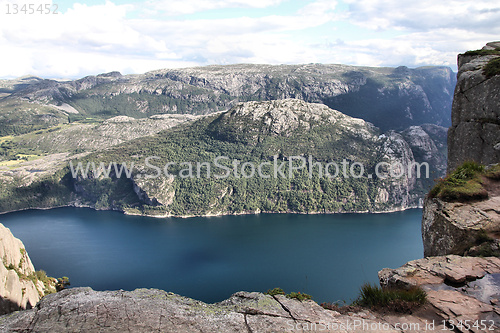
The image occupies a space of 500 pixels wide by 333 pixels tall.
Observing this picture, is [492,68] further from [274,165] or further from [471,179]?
[274,165]

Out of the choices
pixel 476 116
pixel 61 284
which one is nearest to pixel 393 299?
pixel 476 116

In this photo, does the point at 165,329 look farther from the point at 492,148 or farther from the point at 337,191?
the point at 337,191

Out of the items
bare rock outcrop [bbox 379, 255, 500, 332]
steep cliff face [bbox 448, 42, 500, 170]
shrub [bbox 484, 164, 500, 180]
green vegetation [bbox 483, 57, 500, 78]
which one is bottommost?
bare rock outcrop [bbox 379, 255, 500, 332]

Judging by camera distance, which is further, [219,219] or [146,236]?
[219,219]

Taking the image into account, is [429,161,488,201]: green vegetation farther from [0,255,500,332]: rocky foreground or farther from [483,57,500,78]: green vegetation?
[483,57,500,78]: green vegetation

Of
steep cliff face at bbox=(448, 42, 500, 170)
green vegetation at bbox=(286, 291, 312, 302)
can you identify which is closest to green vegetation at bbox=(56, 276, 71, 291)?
green vegetation at bbox=(286, 291, 312, 302)

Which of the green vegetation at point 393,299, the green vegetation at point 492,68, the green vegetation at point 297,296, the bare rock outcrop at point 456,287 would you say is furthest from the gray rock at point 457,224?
the green vegetation at point 492,68

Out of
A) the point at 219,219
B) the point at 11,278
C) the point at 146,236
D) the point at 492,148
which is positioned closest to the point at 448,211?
the point at 492,148
